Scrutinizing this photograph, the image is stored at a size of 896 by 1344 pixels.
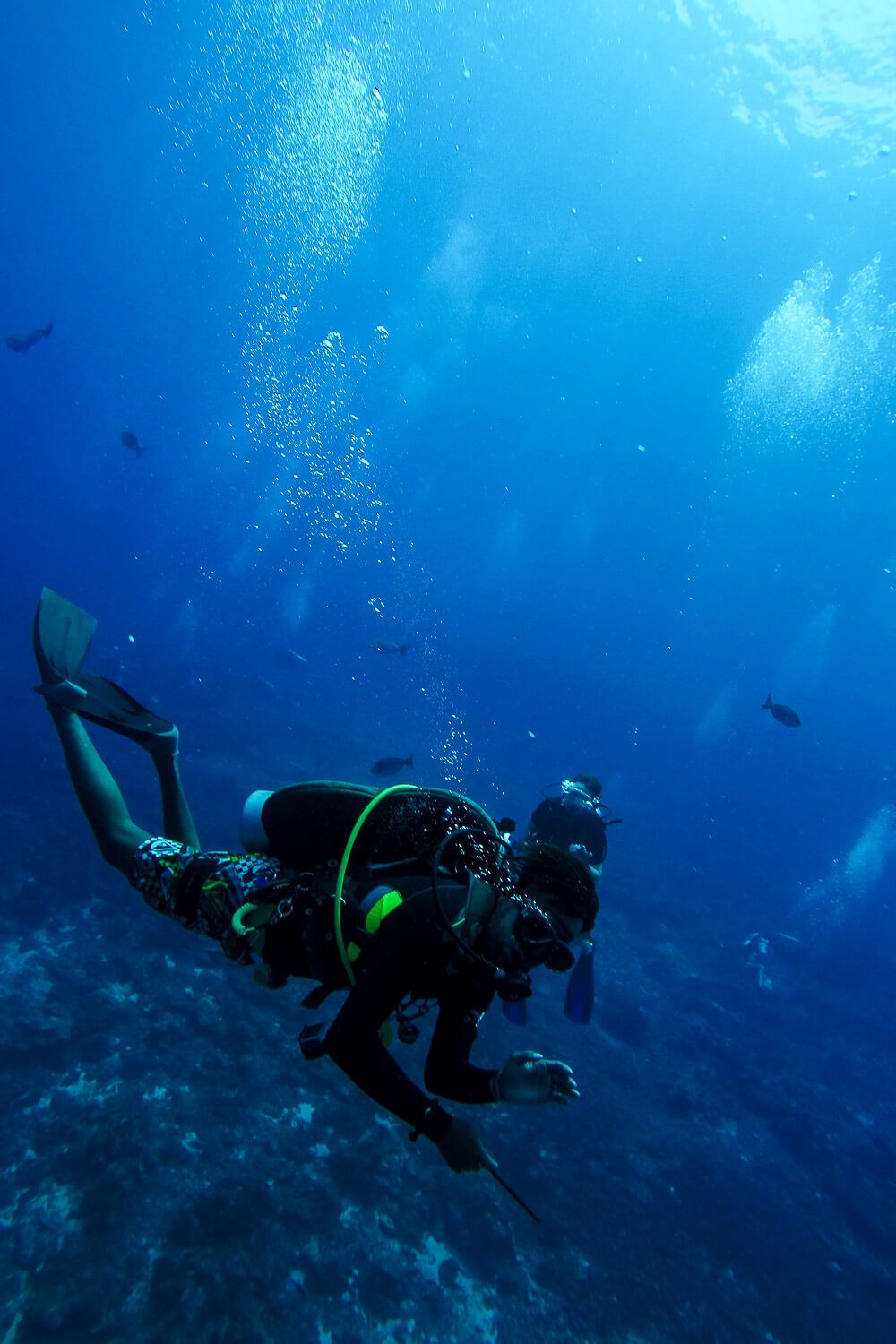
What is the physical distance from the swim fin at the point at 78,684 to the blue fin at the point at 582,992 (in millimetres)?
4161

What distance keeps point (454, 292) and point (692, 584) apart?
65858 mm

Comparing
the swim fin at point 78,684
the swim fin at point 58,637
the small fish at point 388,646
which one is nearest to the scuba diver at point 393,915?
the swim fin at point 78,684

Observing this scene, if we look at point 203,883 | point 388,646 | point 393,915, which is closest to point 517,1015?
point 203,883

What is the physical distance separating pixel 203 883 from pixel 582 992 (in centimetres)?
414

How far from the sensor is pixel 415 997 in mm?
2559

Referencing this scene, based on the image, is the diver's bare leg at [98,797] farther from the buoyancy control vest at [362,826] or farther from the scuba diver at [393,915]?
the buoyancy control vest at [362,826]

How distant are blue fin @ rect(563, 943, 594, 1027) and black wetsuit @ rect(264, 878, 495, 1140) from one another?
3362 millimetres

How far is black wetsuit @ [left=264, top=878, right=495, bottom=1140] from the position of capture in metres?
2.30

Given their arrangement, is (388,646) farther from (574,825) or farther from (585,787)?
(574,825)

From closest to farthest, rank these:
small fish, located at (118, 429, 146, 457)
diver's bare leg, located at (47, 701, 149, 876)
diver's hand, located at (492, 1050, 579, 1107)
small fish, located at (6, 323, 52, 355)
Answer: diver's hand, located at (492, 1050, 579, 1107)
diver's bare leg, located at (47, 701, 149, 876)
small fish, located at (6, 323, 52, 355)
small fish, located at (118, 429, 146, 457)

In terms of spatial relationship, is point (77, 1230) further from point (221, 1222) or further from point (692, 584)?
point (692, 584)

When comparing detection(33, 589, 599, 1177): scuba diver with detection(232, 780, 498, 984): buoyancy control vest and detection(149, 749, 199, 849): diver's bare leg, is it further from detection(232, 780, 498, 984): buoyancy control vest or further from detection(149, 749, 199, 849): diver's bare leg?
detection(149, 749, 199, 849): diver's bare leg

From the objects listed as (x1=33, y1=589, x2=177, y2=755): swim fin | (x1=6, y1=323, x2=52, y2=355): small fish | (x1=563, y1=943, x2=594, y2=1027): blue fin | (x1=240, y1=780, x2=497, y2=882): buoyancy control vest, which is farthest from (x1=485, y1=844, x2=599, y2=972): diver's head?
(x1=6, y1=323, x2=52, y2=355): small fish

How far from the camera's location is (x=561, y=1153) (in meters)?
8.83
